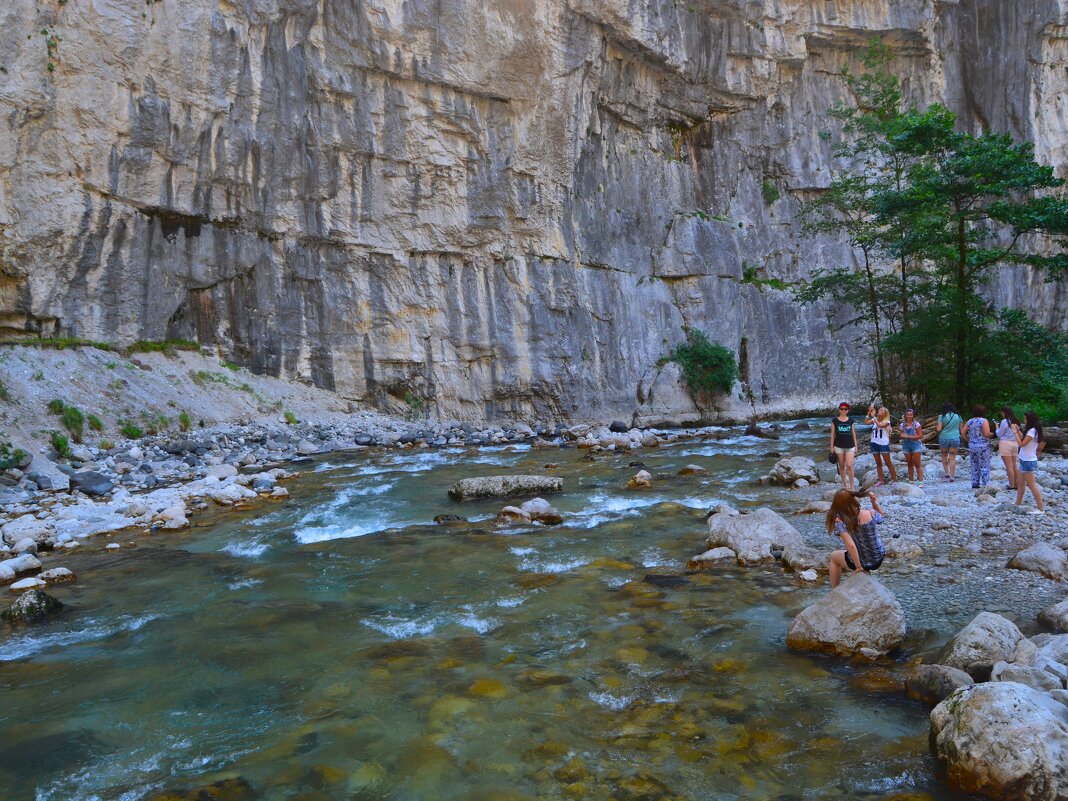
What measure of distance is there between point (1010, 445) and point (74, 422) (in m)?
21.0

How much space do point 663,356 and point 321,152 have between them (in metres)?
17.8

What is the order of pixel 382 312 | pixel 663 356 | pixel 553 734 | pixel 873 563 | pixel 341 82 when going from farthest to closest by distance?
1. pixel 663 356
2. pixel 382 312
3. pixel 341 82
4. pixel 873 563
5. pixel 553 734

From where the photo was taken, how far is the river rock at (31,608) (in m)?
6.97

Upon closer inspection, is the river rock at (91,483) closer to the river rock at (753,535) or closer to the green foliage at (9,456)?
the green foliage at (9,456)

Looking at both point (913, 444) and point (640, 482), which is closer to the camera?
point (913, 444)

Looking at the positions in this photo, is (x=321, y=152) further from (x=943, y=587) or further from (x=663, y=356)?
(x=943, y=587)

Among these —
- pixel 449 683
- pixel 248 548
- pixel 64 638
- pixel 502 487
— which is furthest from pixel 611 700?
pixel 502 487

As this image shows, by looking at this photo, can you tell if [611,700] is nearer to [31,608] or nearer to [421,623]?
[421,623]

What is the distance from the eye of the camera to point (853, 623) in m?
5.48

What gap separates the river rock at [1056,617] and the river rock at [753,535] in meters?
2.66

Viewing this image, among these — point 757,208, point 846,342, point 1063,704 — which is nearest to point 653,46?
point 757,208

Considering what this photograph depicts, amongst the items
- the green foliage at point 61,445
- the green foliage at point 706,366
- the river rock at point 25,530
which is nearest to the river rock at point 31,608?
the river rock at point 25,530

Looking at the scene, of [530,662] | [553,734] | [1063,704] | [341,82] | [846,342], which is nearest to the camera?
[1063,704]

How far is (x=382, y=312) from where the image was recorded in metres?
28.8
